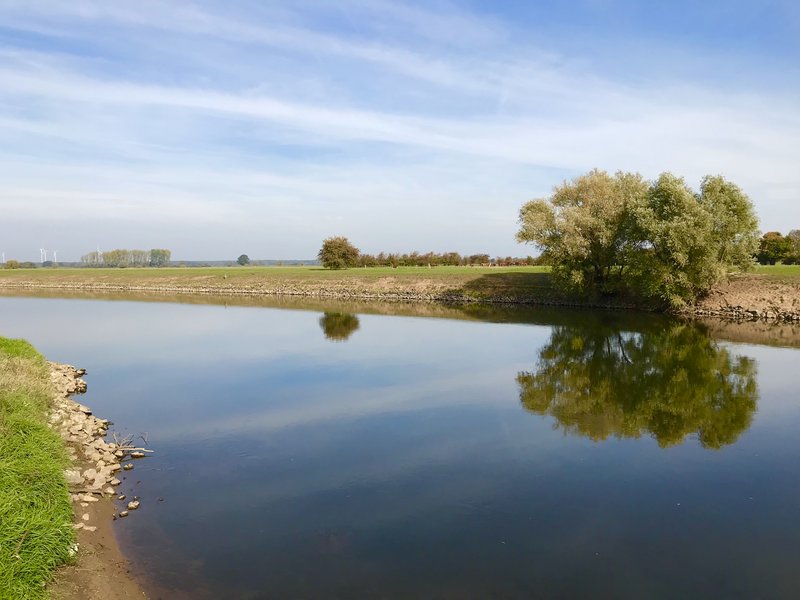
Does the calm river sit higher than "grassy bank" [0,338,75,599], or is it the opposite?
"grassy bank" [0,338,75,599]

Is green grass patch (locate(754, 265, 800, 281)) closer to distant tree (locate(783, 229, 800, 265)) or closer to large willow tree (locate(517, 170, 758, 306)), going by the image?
large willow tree (locate(517, 170, 758, 306))

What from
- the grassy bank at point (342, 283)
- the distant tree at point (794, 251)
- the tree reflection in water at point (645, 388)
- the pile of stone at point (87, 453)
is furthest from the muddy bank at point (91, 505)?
the distant tree at point (794, 251)

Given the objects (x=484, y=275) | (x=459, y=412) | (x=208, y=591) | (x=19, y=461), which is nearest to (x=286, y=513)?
(x=208, y=591)

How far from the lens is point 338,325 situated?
36.7 m

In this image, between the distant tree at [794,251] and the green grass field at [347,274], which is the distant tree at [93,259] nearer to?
the green grass field at [347,274]

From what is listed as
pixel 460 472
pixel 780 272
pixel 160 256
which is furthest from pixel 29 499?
pixel 160 256

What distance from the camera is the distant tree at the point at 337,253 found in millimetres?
84062

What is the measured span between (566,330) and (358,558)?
27447 mm

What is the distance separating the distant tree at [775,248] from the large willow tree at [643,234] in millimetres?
24000

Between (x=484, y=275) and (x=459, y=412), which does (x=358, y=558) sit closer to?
(x=459, y=412)

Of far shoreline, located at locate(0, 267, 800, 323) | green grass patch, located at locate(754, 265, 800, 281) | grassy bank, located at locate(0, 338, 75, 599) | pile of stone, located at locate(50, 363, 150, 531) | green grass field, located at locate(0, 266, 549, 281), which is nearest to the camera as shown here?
grassy bank, located at locate(0, 338, 75, 599)

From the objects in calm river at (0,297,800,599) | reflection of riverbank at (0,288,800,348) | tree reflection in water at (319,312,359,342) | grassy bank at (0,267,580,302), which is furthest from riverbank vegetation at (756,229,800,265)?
tree reflection in water at (319,312,359,342)

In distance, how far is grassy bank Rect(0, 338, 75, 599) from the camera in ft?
22.9

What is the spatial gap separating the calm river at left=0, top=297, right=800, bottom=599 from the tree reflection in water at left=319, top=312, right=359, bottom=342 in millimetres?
5831
